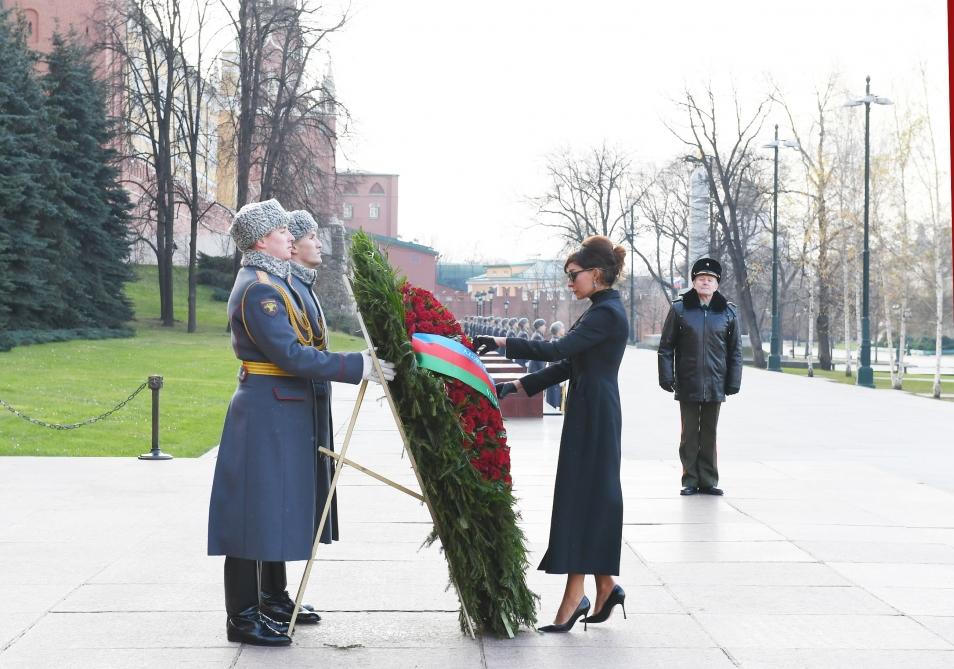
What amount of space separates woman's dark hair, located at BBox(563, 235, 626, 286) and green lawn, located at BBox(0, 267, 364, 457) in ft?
29.8

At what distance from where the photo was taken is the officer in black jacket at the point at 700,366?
10.7m

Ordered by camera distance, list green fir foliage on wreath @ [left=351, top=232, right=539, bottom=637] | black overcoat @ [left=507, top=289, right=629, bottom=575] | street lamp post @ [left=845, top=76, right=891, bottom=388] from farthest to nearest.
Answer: street lamp post @ [left=845, top=76, right=891, bottom=388] → black overcoat @ [left=507, top=289, right=629, bottom=575] → green fir foliage on wreath @ [left=351, top=232, right=539, bottom=637]

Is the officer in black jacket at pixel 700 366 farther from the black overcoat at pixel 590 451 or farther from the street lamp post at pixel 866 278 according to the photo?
the street lamp post at pixel 866 278

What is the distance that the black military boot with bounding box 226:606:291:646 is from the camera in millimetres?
5613

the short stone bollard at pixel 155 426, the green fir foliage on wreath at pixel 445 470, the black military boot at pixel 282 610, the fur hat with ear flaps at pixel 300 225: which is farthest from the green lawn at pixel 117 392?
the green fir foliage on wreath at pixel 445 470

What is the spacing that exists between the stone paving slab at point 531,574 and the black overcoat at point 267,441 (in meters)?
0.53

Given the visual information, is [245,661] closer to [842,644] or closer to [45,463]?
[842,644]

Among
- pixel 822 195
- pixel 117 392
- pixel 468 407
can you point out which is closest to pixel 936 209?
pixel 822 195

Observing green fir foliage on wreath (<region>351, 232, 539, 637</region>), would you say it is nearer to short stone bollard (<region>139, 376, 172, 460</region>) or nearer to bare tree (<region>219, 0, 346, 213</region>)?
short stone bollard (<region>139, 376, 172, 460</region>)

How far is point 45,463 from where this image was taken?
1276 centimetres

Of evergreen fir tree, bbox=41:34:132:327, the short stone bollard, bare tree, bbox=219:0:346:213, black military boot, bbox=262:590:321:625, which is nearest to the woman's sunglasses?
black military boot, bbox=262:590:321:625

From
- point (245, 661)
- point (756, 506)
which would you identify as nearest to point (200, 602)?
point (245, 661)

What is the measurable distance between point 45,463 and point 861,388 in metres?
23.4

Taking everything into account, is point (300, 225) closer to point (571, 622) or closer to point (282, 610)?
point (282, 610)
